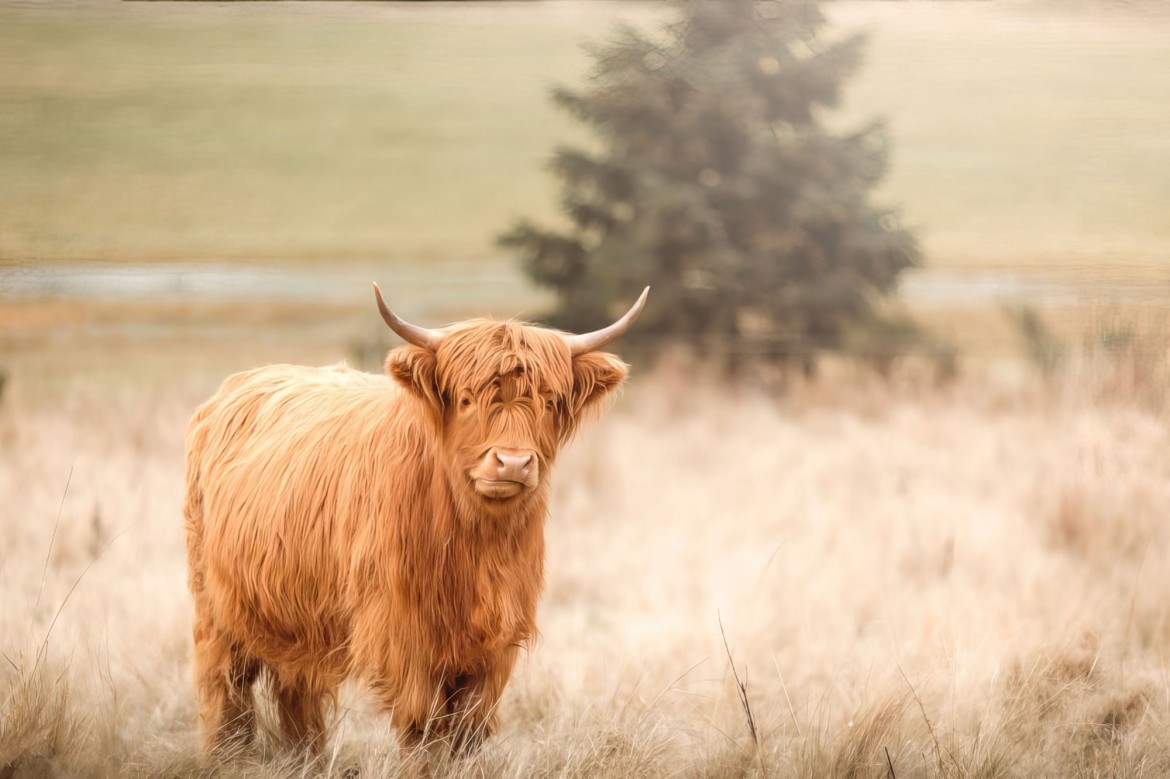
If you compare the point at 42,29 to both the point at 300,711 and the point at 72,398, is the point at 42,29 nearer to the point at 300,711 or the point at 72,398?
the point at 300,711

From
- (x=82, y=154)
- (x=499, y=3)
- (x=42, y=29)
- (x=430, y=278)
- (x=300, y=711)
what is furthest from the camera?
(x=430, y=278)

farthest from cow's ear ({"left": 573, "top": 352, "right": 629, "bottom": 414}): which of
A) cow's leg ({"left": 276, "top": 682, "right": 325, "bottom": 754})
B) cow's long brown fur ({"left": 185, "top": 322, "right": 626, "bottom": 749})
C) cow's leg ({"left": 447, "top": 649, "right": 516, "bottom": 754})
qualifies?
cow's leg ({"left": 276, "top": 682, "right": 325, "bottom": 754})

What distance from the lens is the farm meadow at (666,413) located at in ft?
14.3

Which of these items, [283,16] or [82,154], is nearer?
[82,154]

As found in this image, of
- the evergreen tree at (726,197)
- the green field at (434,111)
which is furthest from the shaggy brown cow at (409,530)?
the evergreen tree at (726,197)

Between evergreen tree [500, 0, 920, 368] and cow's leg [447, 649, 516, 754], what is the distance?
7.12m

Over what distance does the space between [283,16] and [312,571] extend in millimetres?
4211

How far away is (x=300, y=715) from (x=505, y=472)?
1685mm

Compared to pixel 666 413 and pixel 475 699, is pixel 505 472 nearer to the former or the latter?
pixel 475 699

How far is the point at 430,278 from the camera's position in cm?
1230

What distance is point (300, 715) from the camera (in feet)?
14.4

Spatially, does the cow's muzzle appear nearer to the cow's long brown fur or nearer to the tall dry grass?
the cow's long brown fur

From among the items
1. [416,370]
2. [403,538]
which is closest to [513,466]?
[416,370]

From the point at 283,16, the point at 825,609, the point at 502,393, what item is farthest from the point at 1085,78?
the point at 502,393
